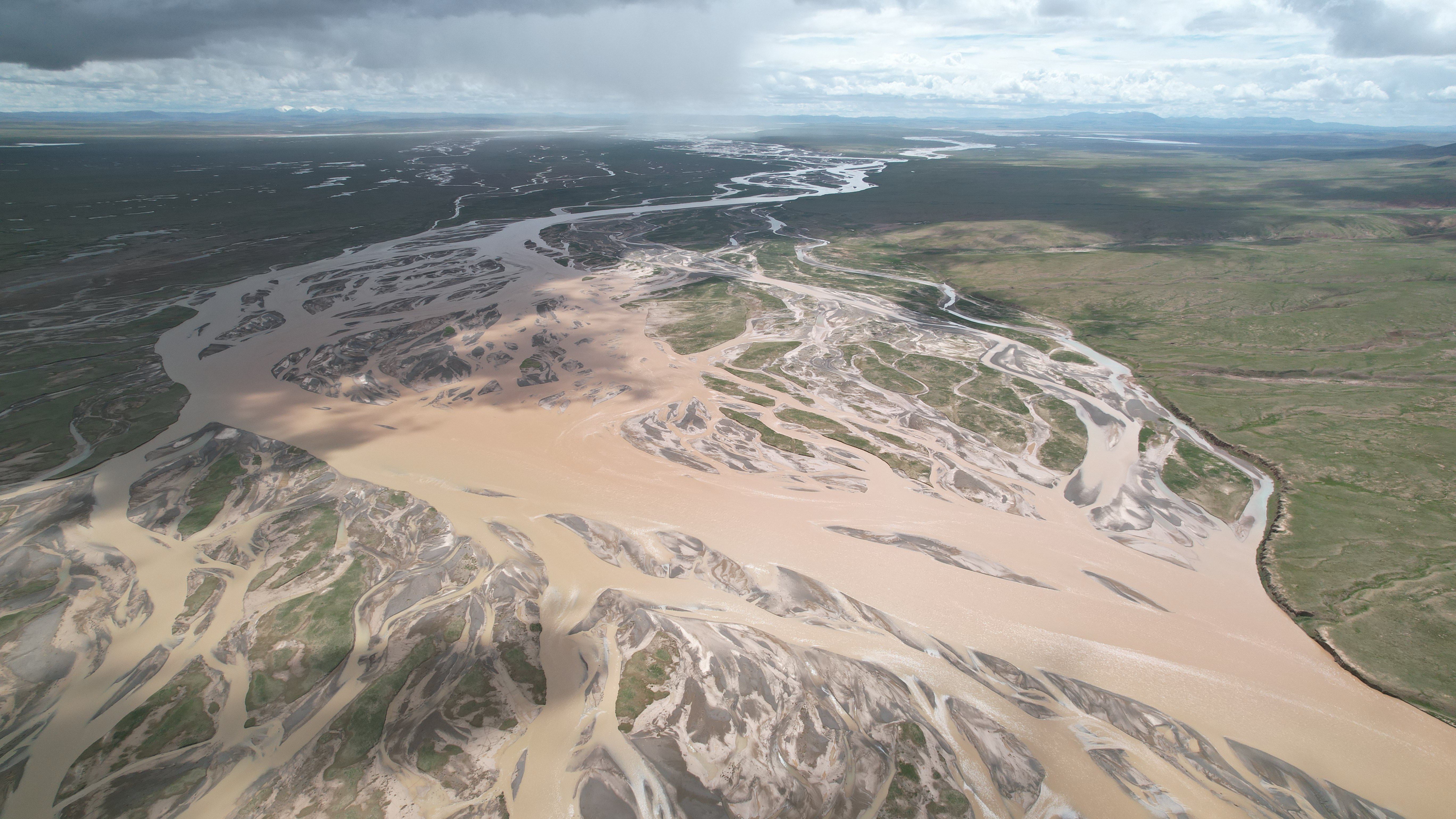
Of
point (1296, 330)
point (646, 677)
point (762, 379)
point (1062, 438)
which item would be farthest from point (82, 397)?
point (1296, 330)

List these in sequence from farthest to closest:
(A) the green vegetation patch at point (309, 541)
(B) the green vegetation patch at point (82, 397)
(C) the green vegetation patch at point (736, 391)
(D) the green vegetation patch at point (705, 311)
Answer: (D) the green vegetation patch at point (705, 311)
(C) the green vegetation patch at point (736, 391)
(B) the green vegetation patch at point (82, 397)
(A) the green vegetation patch at point (309, 541)

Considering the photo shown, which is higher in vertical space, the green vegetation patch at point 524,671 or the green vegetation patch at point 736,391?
the green vegetation patch at point 736,391

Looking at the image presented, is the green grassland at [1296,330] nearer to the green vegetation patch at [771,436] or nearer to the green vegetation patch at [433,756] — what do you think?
the green vegetation patch at [771,436]

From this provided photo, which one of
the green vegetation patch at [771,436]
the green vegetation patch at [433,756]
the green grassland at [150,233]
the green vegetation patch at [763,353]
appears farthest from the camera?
the green vegetation patch at [763,353]

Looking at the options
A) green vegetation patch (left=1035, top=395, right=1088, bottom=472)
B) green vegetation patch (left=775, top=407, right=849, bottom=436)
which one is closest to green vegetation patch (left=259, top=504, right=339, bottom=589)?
green vegetation patch (left=775, top=407, right=849, bottom=436)

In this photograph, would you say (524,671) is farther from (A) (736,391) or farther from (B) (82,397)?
(B) (82,397)

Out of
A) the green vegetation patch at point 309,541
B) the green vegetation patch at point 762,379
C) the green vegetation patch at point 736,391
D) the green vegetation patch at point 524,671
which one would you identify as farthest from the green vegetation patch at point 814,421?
the green vegetation patch at point 309,541

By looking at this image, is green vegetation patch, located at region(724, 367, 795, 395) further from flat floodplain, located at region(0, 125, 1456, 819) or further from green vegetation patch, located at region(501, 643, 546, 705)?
green vegetation patch, located at region(501, 643, 546, 705)

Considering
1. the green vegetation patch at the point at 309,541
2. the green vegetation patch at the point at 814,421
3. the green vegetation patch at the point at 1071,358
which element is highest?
the green vegetation patch at the point at 1071,358

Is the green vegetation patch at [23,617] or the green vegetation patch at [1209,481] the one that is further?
the green vegetation patch at [1209,481]
